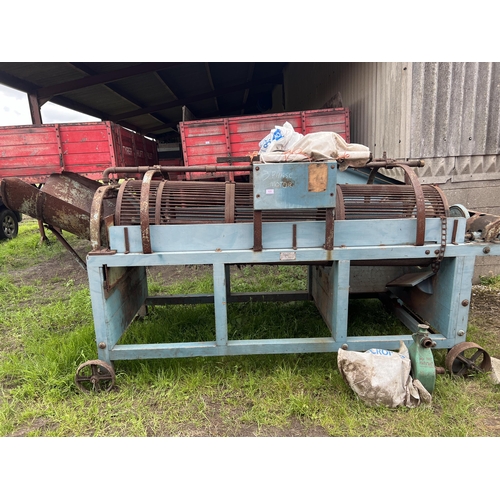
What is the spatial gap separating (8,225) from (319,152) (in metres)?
10.5

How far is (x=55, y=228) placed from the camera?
347cm

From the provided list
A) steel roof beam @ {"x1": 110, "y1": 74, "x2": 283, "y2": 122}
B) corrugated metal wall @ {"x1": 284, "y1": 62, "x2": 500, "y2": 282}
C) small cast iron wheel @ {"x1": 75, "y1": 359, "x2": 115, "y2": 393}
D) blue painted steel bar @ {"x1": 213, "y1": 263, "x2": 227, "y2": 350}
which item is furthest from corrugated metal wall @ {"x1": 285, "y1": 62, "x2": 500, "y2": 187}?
steel roof beam @ {"x1": 110, "y1": 74, "x2": 283, "y2": 122}

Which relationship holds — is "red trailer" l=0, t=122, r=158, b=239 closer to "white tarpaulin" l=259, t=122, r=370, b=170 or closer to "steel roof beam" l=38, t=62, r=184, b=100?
"steel roof beam" l=38, t=62, r=184, b=100

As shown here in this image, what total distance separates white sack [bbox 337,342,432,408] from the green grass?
3.0 inches

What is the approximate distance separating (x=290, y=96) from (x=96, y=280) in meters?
11.1

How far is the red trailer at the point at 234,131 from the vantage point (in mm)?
6281

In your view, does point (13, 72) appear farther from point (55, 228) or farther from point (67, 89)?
point (55, 228)

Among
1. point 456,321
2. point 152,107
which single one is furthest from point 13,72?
point 456,321

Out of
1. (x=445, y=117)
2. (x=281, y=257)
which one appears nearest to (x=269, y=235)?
(x=281, y=257)

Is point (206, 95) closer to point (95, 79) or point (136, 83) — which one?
point (136, 83)

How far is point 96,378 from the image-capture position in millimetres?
2805

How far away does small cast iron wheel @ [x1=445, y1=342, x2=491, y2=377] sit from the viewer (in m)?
2.84

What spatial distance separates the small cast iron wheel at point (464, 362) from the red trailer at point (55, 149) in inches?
279

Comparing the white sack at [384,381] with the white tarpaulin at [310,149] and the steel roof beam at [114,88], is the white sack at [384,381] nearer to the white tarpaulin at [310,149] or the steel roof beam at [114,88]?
the white tarpaulin at [310,149]
